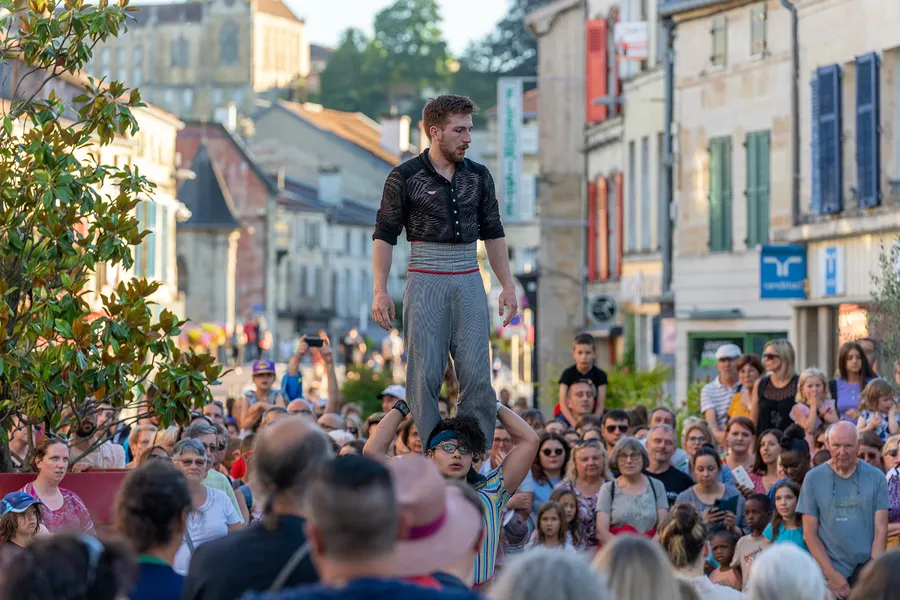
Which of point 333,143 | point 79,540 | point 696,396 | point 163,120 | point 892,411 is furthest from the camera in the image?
point 333,143

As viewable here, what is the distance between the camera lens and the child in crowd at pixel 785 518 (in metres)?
12.2

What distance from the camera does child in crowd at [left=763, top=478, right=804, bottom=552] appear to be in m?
12.2

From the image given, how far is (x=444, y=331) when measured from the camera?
32.0 feet

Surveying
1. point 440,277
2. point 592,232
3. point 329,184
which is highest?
point 329,184

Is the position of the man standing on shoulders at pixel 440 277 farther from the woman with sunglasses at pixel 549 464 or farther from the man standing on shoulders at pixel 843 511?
the woman with sunglasses at pixel 549 464

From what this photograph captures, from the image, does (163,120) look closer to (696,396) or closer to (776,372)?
(696,396)

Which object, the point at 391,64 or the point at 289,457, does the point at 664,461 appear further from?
the point at 391,64

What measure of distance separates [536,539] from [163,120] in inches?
2033

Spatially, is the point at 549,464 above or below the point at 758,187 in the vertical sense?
below

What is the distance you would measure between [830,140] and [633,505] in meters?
14.5

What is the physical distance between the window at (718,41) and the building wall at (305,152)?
257 feet

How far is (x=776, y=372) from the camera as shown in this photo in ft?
50.1

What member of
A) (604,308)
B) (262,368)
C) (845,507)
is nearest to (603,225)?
(604,308)

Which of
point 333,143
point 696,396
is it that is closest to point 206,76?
point 333,143
